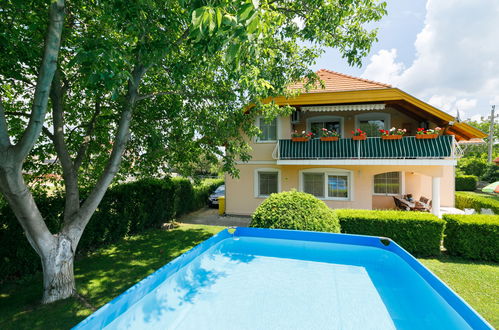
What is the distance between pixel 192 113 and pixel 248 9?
22.0ft

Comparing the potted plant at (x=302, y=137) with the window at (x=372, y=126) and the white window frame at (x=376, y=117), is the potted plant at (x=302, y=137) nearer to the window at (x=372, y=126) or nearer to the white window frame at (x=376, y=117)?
the white window frame at (x=376, y=117)

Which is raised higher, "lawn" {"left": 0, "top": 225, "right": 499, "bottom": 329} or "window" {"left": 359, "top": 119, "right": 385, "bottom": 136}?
"window" {"left": 359, "top": 119, "right": 385, "bottom": 136}

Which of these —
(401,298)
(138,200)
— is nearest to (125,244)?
(138,200)

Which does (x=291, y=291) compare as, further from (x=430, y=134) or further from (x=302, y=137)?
(x=430, y=134)

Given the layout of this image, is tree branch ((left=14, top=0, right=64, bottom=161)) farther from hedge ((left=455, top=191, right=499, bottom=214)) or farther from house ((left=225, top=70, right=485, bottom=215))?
hedge ((left=455, top=191, right=499, bottom=214))

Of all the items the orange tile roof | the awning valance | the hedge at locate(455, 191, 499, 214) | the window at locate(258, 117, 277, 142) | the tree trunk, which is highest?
the orange tile roof

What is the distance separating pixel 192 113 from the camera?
8352mm

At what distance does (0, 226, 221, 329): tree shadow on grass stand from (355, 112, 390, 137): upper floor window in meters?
11.4

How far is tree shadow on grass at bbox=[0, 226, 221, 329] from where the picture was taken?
15.0 ft

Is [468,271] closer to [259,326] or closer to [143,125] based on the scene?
[259,326]

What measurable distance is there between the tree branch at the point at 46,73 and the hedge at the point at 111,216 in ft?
11.7

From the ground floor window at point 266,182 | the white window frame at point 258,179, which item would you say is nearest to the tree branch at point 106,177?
the white window frame at point 258,179

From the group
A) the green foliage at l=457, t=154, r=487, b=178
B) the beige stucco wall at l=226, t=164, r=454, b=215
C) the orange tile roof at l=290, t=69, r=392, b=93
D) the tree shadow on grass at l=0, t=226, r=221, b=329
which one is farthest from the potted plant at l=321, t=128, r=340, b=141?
the green foliage at l=457, t=154, r=487, b=178

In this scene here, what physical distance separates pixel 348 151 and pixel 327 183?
2369mm
